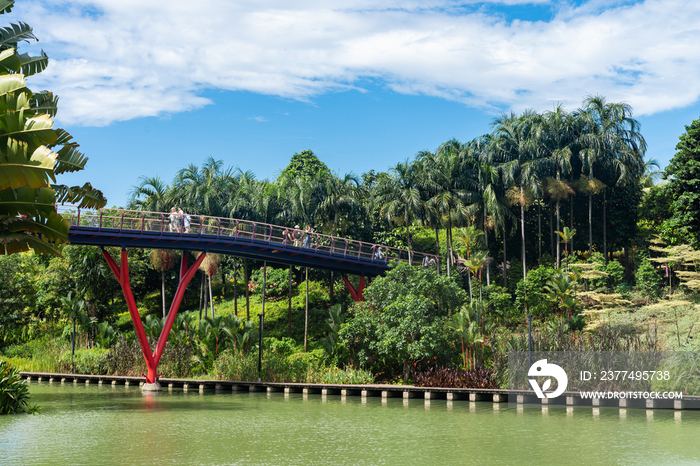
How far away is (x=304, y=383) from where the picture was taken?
33656 mm

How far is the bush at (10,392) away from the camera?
70.6 ft

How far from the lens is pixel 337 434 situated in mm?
20266

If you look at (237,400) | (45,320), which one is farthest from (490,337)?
(45,320)

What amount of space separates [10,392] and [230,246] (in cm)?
1698

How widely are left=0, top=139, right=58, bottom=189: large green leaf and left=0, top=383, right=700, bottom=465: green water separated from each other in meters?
7.02

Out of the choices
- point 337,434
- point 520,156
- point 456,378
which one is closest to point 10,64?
point 337,434

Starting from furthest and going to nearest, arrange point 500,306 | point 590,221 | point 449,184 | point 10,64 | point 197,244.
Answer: point 590,221 → point 449,184 → point 500,306 → point 197,244 → point 10,64

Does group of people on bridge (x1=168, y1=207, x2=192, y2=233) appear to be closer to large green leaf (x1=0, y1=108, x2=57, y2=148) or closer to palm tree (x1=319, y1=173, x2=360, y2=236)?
palm tree (x1=319, y1=173, x2=360, y2=236)

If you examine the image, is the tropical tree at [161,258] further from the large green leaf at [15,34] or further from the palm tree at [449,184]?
the large green leaf at [15,34]

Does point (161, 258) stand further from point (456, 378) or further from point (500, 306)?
point (456, 378)

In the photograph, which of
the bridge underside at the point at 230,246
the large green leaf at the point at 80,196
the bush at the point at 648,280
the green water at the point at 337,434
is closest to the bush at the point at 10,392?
the green water at the point at 337,434

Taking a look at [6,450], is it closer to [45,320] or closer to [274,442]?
[274,442]

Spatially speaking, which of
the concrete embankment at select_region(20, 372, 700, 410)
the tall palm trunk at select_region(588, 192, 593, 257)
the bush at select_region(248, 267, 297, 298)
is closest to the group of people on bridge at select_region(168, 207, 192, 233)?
the concrete embankment at select_region(20, 372, 700, 410)

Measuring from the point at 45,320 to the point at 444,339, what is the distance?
34.2m
